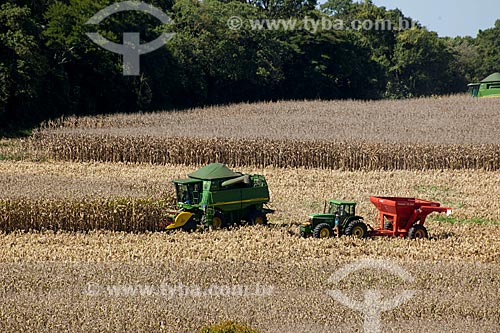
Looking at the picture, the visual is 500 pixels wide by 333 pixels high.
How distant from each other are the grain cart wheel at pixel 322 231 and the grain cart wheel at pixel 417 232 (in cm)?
188

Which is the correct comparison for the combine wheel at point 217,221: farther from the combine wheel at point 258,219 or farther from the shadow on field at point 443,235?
the shadow on field at point 443,235

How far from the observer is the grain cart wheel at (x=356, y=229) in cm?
1716

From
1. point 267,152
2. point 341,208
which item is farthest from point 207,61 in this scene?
point 341,208

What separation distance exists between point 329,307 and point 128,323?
A: 3.22 m

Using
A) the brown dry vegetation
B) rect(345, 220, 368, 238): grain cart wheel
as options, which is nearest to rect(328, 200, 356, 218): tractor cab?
rect(345, 220, 368, 238): grain cart wheel

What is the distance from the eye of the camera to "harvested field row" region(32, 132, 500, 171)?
29.6 m

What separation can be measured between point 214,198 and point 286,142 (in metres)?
13.0

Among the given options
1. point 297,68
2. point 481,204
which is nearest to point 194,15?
point 297,68

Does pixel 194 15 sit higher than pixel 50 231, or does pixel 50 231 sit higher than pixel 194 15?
pixel 194 15

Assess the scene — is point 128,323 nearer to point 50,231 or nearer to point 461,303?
point 461,303

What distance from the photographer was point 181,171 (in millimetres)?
28734

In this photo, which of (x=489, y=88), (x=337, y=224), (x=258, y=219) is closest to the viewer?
(x=337, y=224)

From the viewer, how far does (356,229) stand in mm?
17203

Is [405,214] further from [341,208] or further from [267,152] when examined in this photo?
[267,152]
